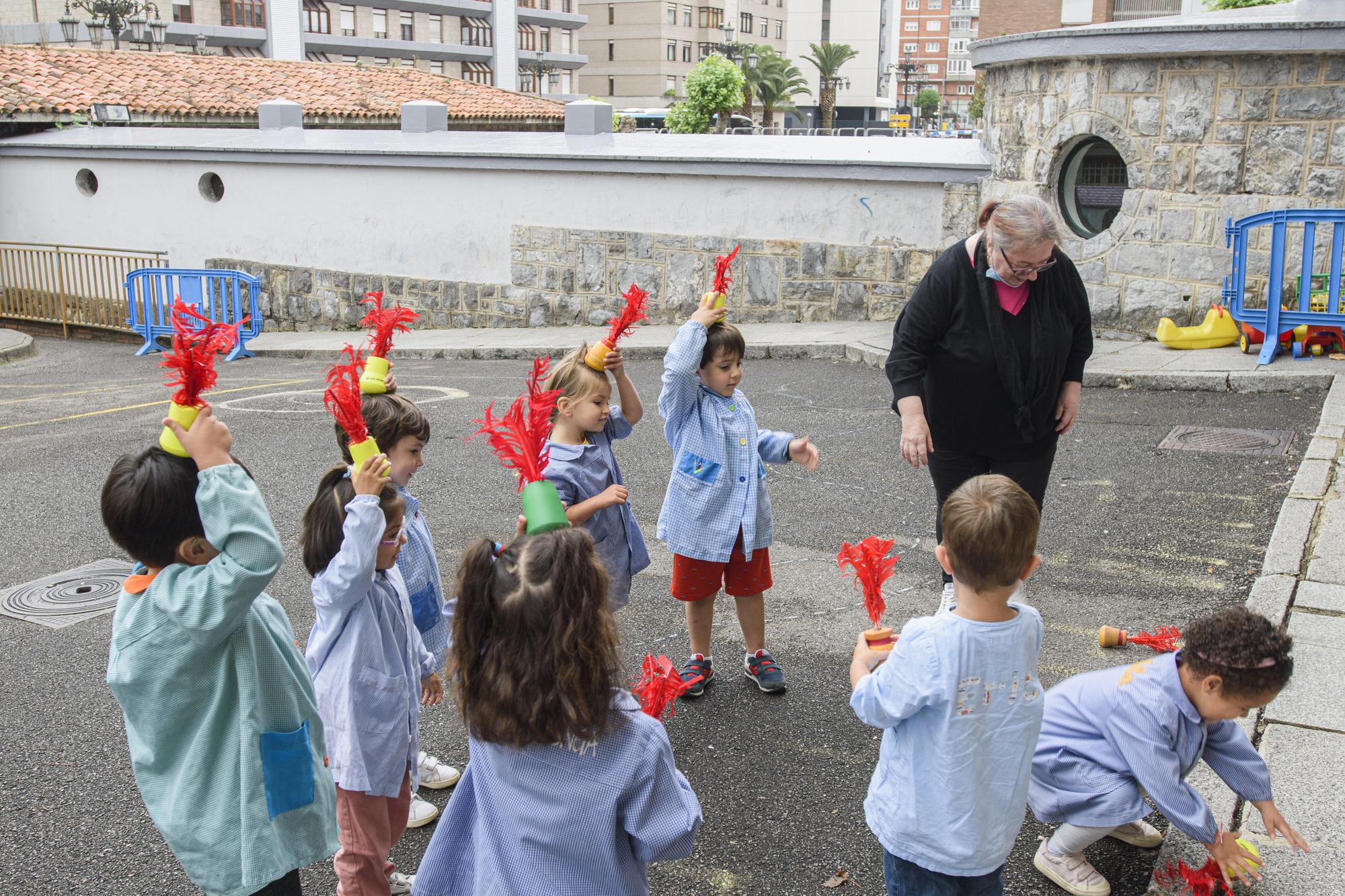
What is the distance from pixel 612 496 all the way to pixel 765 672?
3.62 feet

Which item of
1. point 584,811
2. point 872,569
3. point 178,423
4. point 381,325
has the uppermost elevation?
point 381,325

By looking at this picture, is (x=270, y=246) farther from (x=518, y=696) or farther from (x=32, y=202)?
(x=518, y=696)

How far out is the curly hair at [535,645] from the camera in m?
2.12

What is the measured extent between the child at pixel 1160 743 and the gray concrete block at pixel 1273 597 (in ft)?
5.47

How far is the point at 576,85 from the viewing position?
85.1 metres

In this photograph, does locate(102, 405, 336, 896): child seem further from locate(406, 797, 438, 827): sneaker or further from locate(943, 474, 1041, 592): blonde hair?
locate(943, 474, 1041, 592): blonde hair

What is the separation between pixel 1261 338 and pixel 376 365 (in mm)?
Result: 8745

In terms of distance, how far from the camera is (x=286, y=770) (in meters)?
2.50

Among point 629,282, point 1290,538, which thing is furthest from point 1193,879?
point 629,282

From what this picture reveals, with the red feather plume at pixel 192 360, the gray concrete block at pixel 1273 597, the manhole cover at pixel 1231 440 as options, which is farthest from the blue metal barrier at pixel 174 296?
the red feather plume at pixel 192 360

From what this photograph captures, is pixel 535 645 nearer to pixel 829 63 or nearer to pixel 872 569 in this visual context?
pixel 872 569

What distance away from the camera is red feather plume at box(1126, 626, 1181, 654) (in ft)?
14.6

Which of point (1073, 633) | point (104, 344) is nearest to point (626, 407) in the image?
point (1073, 633)

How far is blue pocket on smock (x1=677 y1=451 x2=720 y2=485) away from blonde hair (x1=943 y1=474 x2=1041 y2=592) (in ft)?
5.40
